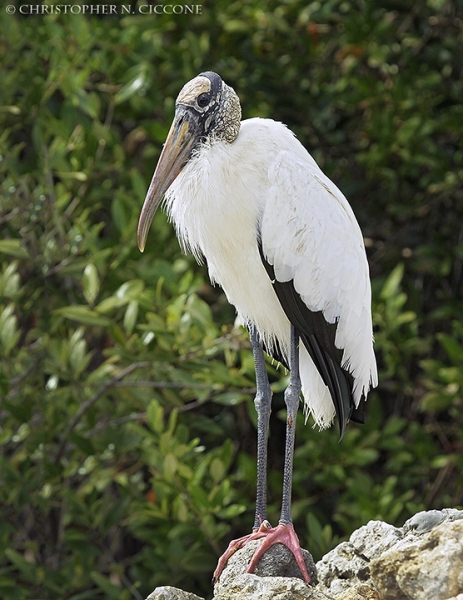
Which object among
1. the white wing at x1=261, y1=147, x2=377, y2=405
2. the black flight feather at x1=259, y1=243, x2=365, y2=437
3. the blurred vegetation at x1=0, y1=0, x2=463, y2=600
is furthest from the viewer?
the blurred vegetation at x1=0, y1=0, x2=463, y2=600

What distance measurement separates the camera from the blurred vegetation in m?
5.24

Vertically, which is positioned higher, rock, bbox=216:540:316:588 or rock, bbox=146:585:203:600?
rock, bbox=146:585:203:600

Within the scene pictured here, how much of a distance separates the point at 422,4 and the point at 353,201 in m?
1.27

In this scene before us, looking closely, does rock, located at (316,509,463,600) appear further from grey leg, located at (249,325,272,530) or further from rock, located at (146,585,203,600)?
grey leg, located at (249,325,272,530)

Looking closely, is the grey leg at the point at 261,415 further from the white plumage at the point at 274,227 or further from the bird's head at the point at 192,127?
the bird's head at the point at 192,127

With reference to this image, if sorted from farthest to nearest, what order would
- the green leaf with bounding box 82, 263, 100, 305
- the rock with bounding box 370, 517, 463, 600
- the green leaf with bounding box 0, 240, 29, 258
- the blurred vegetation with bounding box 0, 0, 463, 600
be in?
the blurred vegetation with bounding box 0, 0, 463, 600, the green leaf with bounding box 82, 263, 100, 305, the green leaf with bounding box 0, 240, 29, 258, the rock with bounding box 370, 517, 463, 600

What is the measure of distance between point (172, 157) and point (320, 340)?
85 centimetres

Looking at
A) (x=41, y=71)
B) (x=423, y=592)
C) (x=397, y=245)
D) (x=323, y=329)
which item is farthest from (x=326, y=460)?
(x=423, y=592)

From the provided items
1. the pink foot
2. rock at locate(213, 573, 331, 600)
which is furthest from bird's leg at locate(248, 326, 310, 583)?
rock at locate(213, 573, 331, 600)

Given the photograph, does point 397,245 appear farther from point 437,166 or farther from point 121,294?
point 121,294

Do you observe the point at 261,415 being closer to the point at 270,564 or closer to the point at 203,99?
the point at 270,564

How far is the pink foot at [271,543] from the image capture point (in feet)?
12.0

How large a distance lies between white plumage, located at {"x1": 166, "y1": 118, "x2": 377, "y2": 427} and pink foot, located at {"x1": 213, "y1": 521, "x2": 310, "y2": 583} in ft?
2.22

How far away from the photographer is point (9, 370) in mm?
5445
